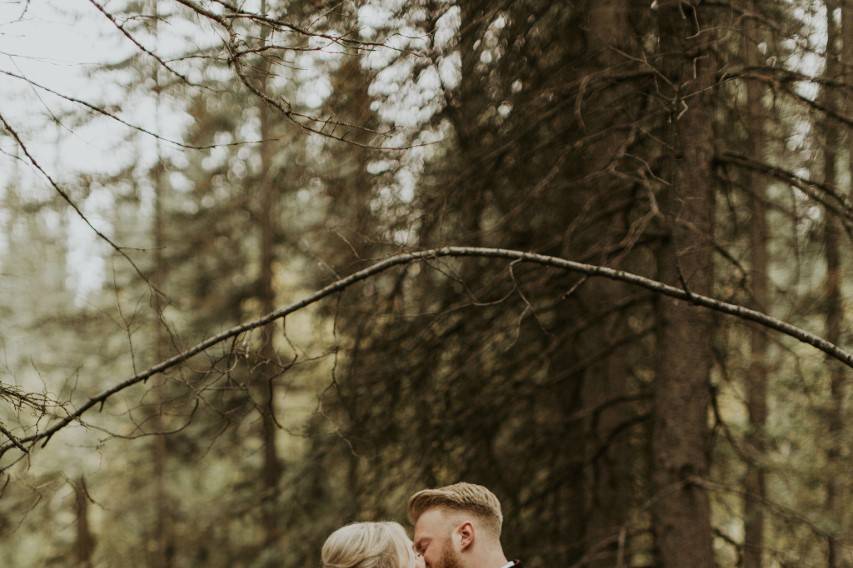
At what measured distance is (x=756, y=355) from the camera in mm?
9922

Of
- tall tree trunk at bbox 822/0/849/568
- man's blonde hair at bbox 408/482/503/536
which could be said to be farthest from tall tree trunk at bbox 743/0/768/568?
man's blonde hair at bbox 408/482/503/536

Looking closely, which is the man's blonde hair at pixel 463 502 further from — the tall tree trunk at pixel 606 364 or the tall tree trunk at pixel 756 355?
the tall tree trunk at pixel 756 355

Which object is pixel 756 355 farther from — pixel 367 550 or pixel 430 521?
pixel 367 550

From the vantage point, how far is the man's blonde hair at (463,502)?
4020 millimetres

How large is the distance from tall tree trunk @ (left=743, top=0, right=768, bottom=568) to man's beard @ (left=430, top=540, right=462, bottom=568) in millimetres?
3348

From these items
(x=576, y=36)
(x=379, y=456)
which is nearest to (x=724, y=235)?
(x=576, y=36)

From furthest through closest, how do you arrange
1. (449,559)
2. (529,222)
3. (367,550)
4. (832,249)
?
(529,222) < (832,249) < (449,559) < (367,550)

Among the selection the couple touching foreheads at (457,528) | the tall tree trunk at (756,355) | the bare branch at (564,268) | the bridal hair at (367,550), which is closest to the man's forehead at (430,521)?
the couple touching foreheads at (457,528)

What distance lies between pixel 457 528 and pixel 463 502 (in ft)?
0.38

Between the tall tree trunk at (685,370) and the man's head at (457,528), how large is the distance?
7.17 ft

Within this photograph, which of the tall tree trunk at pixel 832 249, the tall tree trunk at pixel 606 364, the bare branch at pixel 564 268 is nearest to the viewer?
the bare branch at pixel 564 268

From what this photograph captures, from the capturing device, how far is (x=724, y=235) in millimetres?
7949

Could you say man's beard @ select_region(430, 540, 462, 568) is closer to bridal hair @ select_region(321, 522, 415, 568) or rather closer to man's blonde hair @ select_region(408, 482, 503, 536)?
man's blonde hair @ select_region(408, 482, 503, 536)

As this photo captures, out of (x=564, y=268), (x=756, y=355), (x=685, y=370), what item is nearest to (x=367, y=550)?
(x=564, y=268)
